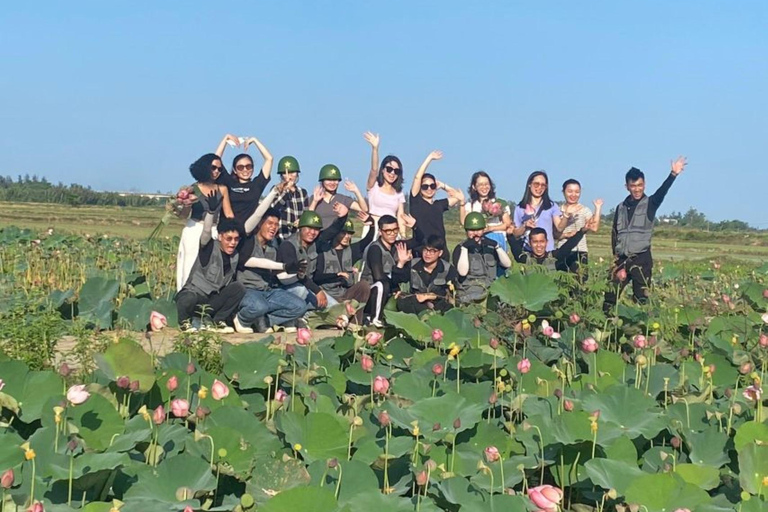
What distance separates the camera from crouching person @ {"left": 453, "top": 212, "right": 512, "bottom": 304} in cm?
858

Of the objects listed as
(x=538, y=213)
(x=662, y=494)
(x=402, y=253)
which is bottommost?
(x=662, y=494)

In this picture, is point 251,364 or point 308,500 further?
point 251,364

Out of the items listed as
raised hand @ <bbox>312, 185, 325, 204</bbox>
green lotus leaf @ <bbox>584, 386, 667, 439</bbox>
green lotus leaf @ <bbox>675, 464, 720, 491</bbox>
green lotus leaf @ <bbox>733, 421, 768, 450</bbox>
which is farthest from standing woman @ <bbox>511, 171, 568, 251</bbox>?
green lotus leaf @ <bbox>675, 464, 720, 491</bbox>

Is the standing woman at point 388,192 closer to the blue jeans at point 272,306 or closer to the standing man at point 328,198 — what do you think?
the standing man at point 328,198

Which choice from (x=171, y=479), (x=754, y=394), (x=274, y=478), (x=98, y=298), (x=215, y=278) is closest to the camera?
(x=171, y=479)

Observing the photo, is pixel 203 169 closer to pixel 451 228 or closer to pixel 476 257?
pixel 476 257

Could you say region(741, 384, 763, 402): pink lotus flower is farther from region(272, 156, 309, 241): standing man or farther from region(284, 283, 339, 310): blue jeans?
region(272, 156, 309, 241): standing man

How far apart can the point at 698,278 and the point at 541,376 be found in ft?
31.4

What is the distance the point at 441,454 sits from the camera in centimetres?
402

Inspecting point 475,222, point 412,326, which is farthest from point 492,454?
point 475,222

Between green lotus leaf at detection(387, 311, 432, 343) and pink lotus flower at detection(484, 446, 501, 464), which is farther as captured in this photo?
green lotus leaf at detection(387, 311, 432, 343)

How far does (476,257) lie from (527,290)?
2.13m

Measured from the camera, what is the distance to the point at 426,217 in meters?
9.17

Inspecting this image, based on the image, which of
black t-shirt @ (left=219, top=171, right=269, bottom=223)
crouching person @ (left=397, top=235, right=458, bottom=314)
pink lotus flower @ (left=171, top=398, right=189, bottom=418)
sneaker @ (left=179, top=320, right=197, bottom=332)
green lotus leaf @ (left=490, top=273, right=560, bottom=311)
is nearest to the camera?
pink lotus flower @ (left=171, top=398, right=189, bottom=418)
